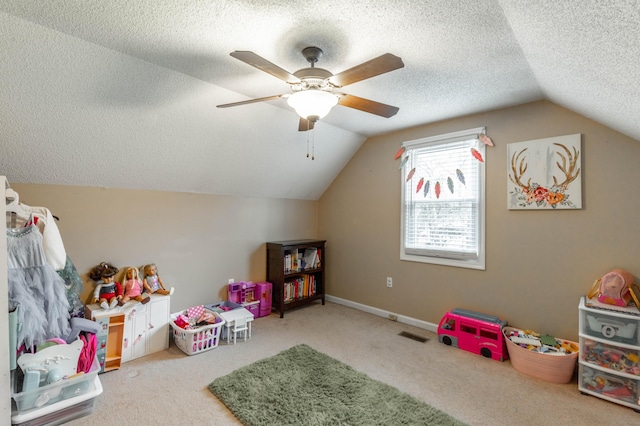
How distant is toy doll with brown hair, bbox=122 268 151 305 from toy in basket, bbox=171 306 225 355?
0.38 meters

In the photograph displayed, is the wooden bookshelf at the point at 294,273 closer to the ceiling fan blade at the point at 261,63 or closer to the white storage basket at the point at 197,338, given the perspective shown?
the white storage basket at the point at 197,338

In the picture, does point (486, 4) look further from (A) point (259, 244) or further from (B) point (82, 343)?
(A) point (259, 244)

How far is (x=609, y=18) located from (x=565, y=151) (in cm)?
174

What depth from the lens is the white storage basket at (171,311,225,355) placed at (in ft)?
8.46

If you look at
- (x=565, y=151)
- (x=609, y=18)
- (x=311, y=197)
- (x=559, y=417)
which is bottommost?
(x=559, y=417)

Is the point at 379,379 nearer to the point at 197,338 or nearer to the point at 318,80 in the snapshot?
the point at 197,338

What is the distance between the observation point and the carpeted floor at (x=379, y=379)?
1.84 m

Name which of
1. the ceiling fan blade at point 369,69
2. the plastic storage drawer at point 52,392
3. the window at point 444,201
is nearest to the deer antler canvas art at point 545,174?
the window at point 444,201

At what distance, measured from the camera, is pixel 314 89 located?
5.62ft

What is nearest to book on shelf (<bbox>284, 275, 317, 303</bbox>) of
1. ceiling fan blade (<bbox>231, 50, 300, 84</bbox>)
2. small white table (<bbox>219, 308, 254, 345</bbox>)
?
small white table (<bbox>219, 308, 254, 345</bbox>)

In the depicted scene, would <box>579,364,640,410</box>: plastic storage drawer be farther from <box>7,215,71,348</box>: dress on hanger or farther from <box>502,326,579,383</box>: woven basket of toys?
<box>7,215,71,348</box>: dress on hanger

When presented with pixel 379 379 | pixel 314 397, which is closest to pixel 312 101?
pixel 314 397

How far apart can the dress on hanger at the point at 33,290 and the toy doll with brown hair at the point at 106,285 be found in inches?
15.7

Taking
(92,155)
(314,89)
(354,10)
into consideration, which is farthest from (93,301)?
(354,10)
